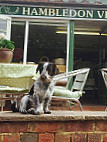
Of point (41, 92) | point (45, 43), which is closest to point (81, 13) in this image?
point (45, 43)

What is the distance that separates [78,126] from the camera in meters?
1.50

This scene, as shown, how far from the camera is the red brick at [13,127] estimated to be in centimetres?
141

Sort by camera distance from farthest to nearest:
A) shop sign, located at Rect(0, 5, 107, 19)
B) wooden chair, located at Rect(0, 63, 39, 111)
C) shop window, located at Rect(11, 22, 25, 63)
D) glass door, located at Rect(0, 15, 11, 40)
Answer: shop sign, located at Rect(0, 5, 107, 19)
shop window, located at Rect(11, 22, 25, 63)
glass door, located at Rect(0, 15, 11, 40)
wooden chair, located at Rect(0, 63, 39, 111)

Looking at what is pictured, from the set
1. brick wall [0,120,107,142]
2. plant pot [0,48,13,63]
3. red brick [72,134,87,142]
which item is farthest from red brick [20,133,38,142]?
plant pot [0,48,13,63]

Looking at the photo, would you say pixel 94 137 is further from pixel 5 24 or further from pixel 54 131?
pixel 5 24

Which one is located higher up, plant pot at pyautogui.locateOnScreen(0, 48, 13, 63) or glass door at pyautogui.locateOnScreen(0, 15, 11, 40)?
glass door at pyautogui.locateOnScreen(0, 15, 11, 40)

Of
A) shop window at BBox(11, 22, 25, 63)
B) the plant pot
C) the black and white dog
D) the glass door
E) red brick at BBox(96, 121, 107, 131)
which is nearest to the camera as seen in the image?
red brick at BBox(96, 121, 107, 131)

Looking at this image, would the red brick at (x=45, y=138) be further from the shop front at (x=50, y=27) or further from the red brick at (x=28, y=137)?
the shop front at (x=50, y=27)

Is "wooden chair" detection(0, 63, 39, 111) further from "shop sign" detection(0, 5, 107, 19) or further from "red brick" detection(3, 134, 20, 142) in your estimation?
"shop sign" detection(0, 5, 107, 19)

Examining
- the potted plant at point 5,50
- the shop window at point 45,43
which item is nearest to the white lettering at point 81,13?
the shop window at point 45,43

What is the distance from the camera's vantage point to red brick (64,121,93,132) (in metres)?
1.48

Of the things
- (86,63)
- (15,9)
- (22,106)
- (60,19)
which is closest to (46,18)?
(60,19)

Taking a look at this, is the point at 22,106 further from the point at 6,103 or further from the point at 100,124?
the point at 6,103

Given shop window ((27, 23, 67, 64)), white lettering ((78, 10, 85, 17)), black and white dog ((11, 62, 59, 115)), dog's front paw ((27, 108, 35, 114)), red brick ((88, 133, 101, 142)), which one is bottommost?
red brick ((88, 133, 101, 142))
